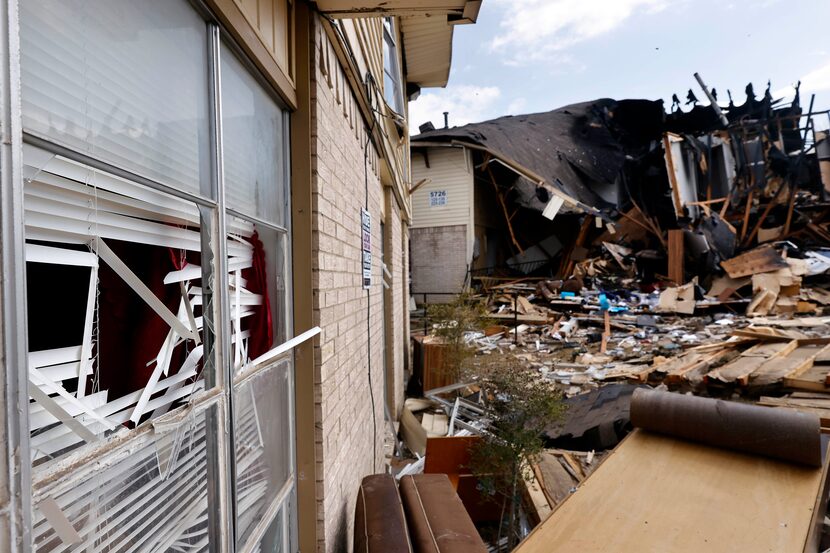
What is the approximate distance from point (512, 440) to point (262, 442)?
9.42 ft

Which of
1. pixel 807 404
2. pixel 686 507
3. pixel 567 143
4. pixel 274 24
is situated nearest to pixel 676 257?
pixel 567 143

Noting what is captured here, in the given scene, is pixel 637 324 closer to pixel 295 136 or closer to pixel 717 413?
pixel 717 413

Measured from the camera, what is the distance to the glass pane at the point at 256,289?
5.55 ft

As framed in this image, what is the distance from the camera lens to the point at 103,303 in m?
1.04

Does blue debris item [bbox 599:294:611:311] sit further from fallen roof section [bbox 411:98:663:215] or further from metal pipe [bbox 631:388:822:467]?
metal pipe [bbox 631:388:822:467]

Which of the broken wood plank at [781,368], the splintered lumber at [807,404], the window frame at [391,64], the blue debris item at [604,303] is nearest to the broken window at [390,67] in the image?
A: the window frame at [391,64]

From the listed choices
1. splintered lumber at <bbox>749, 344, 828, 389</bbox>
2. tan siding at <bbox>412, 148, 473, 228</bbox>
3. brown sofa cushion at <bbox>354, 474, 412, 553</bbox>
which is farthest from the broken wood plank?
tan siding at <bbox>412, 148, 473, 228</bbox>

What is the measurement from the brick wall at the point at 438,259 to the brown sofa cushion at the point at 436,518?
12.6m

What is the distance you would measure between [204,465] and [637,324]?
1211cm

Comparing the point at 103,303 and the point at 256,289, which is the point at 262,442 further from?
the point at 103,303

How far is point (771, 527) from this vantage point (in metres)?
2.07

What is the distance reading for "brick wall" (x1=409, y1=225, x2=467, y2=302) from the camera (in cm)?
1582

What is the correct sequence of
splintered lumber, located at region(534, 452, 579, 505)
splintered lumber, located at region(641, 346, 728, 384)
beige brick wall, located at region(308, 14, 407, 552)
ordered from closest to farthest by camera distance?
beige brick wall, located at region(308, 14, 407, 552)
splintered lumber, located at region(534, 452, 579, 505)
splintered lumber, located at region(641, 346, 728, 384)

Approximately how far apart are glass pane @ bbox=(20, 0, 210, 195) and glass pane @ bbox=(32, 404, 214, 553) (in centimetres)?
72
